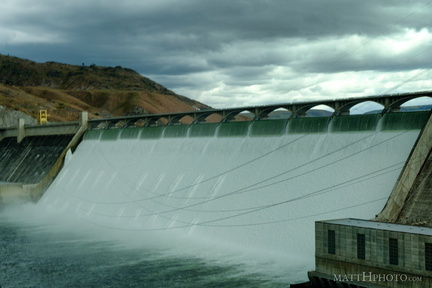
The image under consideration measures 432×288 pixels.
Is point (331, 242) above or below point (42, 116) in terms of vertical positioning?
below

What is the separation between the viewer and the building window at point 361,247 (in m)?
26.8

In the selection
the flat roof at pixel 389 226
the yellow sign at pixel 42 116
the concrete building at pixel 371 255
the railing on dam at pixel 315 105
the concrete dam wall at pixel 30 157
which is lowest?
the concrete building at pixel 371 255

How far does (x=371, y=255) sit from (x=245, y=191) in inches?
720

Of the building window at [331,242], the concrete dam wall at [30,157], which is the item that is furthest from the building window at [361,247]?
the concrete dam wall at [30,157]

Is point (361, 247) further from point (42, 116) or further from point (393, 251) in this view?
point (42, 116)

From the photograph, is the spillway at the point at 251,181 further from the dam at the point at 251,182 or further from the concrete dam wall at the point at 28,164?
the concrete dam wall at the point at 28,164

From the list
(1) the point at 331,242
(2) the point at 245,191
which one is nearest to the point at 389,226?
(1) the point at 331,242

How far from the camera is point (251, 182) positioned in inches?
1743

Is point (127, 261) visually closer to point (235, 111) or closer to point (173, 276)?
point (173, 276)

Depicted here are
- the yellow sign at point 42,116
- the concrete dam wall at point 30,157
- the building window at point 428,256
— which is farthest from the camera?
the yellow sign at point 42,116

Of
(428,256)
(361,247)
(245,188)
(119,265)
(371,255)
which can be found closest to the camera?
(428,256)

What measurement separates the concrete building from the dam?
11.6 feet

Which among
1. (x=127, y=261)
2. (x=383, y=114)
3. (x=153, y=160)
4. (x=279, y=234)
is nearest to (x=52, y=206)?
(x=153, y=160)

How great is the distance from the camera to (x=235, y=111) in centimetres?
5353
